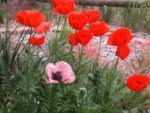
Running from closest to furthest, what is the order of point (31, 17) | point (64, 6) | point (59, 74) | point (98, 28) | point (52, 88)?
1. point (59, 74)
2. point (31, 17)
3. point (52, 88)
4. point (64, 6)
5. point (98, 28)

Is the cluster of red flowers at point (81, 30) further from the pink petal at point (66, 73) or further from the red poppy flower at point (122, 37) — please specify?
the pink petal at point (66, 73)

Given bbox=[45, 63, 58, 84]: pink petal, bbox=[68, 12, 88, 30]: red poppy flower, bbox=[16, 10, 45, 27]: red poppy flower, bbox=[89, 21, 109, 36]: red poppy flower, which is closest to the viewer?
bbox=[45, 63, 58, 84]: pink petal

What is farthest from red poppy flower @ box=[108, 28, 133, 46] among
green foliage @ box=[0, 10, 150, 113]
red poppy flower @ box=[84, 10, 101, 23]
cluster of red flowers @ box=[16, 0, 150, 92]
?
green foliage @ box=[0, 10, 150, 113]

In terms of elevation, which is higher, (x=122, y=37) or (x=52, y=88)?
(x=122, y=37)

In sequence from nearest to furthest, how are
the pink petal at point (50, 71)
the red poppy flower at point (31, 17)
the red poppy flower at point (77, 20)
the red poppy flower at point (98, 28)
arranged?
the pink petal at point (50, 71) < the red poppy flower at point (31, 17) < the red poppy flower at point (77, 20) < the red poppy flower at point (98, 28)

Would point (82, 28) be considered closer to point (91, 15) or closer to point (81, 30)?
point (81, 30)

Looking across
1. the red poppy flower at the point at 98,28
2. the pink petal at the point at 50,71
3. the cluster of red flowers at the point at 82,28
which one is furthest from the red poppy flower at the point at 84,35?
the pink petal at the point at 50,71

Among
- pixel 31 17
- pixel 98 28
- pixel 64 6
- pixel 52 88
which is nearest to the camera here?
pixel 31 17

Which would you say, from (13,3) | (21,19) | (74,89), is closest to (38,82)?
(74,89)

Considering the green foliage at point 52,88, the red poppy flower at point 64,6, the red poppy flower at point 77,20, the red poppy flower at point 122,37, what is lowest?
the green foliage at point 52,88

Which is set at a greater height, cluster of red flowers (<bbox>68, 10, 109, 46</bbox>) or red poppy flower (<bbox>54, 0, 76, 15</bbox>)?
red poppy flower (<bbox>54, 0, 76, 15</bbox>)

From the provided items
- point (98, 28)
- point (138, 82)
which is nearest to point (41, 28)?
point (98, 28)

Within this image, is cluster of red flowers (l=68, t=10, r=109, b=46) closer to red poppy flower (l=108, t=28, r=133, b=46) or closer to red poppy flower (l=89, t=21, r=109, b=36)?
red poppy flower (l=89, t=21, r=109, b=36)

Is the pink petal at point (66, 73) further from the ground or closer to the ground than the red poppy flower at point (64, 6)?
closer to the ground
